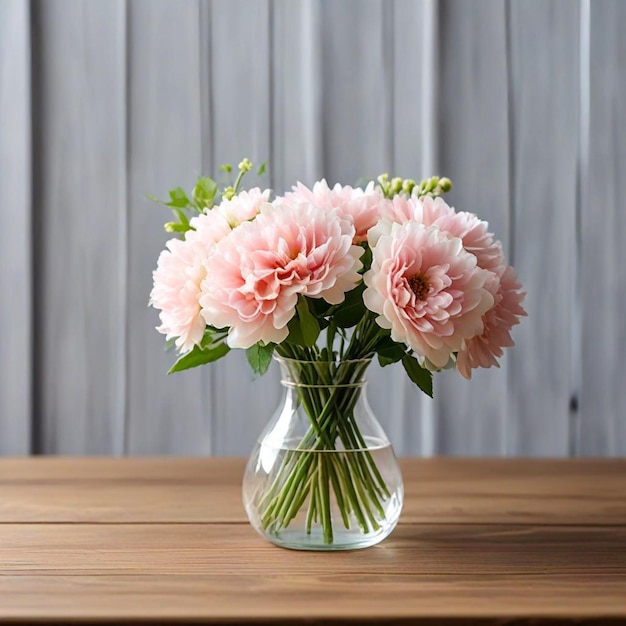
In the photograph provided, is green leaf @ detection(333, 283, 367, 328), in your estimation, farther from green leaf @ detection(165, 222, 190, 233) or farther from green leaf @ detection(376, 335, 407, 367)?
green leaf @ detection(165, 222, 190, 233)

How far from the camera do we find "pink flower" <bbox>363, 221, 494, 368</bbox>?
661 mm

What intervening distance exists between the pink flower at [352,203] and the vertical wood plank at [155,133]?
0.56 m

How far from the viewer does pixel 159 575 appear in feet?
2.30

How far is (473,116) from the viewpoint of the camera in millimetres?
1264

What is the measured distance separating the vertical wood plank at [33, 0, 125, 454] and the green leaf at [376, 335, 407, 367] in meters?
0.64

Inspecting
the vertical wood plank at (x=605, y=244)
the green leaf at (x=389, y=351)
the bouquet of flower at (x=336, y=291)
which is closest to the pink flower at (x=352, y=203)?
the bouquet of flower at (x=336, y=291)

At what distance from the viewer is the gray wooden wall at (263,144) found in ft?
4.13

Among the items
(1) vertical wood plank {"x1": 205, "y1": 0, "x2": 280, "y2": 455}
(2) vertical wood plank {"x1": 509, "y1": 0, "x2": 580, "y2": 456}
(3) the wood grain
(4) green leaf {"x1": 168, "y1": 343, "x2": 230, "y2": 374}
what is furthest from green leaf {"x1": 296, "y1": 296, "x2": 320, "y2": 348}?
(2) vertical wood plank {"x1": 509, "y1": 0, "x2": 580, "y2": 456}

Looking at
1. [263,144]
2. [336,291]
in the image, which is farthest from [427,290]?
[263,144]

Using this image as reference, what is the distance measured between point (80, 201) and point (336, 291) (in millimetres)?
727

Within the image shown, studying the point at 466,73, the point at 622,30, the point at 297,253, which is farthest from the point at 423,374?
the point at 622,30

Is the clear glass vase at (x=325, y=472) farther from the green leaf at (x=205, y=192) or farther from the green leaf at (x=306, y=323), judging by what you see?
the green leaf at (x=205, y=192)

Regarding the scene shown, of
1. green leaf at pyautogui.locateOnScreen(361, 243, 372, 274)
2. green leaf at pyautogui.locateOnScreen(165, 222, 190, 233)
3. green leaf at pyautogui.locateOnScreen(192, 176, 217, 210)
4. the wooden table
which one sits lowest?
the wooden table

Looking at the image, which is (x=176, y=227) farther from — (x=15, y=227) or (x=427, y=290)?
(x=15, y=227)
